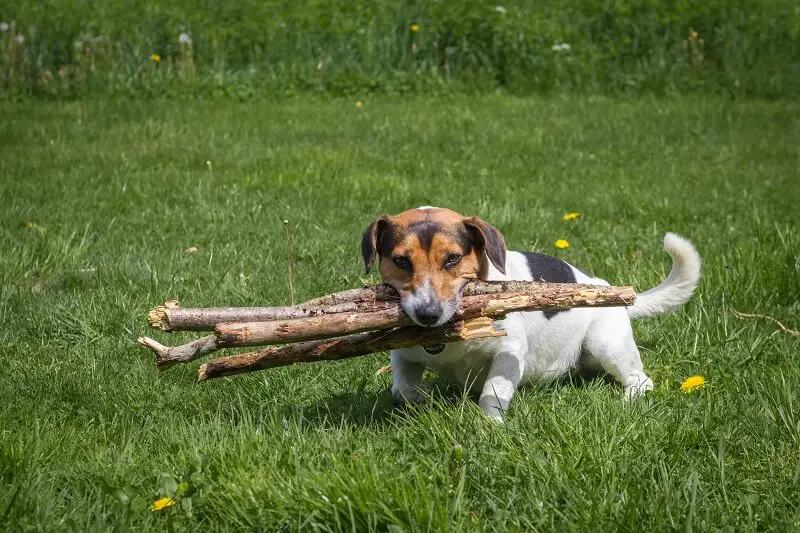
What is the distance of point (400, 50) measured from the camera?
13.1 metres

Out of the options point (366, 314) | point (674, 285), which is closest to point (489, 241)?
point (366, 314)

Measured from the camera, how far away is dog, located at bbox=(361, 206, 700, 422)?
381 centimetres

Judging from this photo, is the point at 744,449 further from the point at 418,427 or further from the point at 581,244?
the point at 581,244

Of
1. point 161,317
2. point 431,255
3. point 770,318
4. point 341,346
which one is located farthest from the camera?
point 770,318

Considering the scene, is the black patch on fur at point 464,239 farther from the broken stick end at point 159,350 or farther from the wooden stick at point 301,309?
the broken stick end at point 159,350

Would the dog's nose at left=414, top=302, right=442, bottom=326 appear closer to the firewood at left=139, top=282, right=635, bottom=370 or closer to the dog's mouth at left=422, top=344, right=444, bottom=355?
the firewood at left=139, top=282, right=635, bottom=370

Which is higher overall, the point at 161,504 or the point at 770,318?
the point at 161,504

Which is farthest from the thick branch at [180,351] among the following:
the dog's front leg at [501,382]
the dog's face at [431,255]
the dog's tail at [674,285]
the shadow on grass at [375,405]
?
the dog's tail at [674,285]

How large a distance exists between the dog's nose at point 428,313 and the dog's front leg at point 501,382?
0.60 meters

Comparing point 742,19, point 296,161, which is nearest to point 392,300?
point 296,161

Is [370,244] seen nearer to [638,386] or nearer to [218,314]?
[218,314]

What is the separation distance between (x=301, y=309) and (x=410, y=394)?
2.61 ft

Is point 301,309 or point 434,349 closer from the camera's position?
point 301,309

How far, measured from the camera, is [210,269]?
5.89 m
